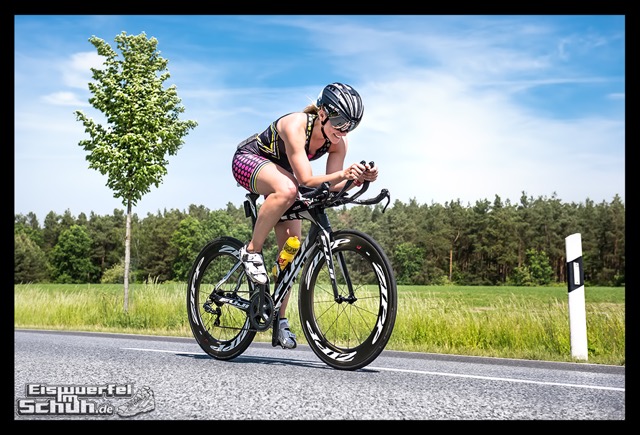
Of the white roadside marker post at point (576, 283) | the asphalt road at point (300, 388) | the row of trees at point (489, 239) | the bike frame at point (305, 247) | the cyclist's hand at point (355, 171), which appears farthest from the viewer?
the row of trees at point (489, 239)

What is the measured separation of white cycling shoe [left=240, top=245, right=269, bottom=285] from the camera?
538cm

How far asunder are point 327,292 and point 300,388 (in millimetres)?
722

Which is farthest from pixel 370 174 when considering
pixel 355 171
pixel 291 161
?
pixel 291 161

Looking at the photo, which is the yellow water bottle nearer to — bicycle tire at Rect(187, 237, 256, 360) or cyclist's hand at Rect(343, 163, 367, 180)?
bicycle tire at Rect(187, 237, 256, 360)

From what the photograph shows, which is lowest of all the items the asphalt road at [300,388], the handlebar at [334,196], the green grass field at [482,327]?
the asphalt road at [300,388]

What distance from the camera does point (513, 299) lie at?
394 inches

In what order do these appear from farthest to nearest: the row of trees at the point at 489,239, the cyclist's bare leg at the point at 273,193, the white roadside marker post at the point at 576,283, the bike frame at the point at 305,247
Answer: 1. the row of trees at the point at 489,239
2. the white roadside marker post at the point at 576,283
3. the cyclist's bare leg at the point at 273,193
4. the bike frame at the point at 305,247

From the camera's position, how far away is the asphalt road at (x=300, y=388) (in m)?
3.96

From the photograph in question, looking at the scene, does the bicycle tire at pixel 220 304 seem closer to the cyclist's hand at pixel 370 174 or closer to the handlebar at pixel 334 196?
the handlebar at pixel 334 196

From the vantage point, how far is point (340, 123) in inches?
182

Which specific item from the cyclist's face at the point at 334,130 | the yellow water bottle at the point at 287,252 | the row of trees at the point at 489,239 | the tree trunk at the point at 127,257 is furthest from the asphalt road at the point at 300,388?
the row of trees at the point at 489,239

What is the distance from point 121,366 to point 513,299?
622cm

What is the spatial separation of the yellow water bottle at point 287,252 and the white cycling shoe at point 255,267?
105 mm
